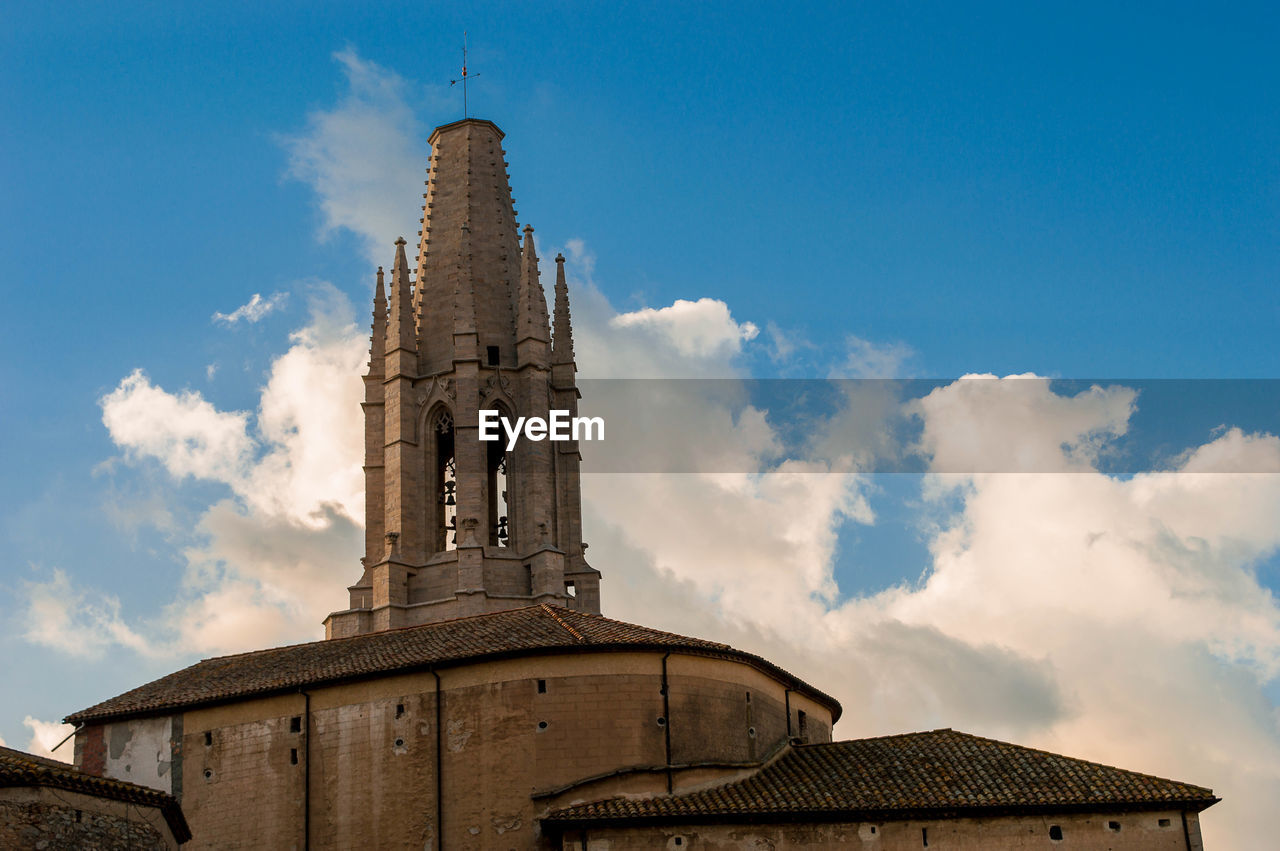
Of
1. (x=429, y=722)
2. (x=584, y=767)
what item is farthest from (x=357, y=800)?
(x=584, y=767)

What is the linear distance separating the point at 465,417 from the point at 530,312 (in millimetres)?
4662

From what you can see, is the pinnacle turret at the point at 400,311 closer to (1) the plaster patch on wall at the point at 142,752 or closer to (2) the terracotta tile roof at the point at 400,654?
(2) the terracotta tile roof at the point at 400,654

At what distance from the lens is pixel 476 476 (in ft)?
170

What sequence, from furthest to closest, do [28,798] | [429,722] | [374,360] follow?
[374,360] < [429,722] < [28,798]

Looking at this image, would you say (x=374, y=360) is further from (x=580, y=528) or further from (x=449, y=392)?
(x=580, y=528)

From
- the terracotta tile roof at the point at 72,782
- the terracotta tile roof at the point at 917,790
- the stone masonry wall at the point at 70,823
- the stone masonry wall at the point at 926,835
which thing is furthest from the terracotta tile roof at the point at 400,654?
the stone masonry wall at the point at 70,823

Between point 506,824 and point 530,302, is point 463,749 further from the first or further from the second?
point 530,302

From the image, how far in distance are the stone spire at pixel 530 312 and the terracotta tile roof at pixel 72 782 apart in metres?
23.4

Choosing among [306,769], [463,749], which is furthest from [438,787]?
[306,769]

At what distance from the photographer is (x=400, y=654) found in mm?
39188

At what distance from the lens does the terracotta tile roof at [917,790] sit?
3453cm

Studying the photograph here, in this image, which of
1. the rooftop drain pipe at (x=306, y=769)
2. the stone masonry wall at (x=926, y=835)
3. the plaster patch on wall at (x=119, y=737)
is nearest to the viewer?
the stone masonry wall at (x=926, y=835)

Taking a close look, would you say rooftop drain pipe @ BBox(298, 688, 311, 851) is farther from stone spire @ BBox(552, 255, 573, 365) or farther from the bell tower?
stone spire @ BBox(552, 255, 573, 365)

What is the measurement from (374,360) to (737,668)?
2237cm
